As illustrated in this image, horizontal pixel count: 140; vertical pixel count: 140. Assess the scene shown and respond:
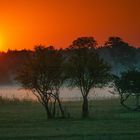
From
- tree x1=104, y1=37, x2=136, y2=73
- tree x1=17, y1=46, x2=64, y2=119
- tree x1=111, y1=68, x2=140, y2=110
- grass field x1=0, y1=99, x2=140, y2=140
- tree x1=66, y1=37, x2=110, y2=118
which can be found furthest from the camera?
tree x1=104, y1=37, x2=136, y2=73

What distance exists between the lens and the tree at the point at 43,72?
202 ft

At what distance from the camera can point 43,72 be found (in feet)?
202

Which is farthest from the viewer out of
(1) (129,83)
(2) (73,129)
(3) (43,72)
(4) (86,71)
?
(1) (129,83)

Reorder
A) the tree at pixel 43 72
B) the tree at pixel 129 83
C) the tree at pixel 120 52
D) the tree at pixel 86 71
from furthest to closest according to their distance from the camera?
the tree at pixel 120 52
the tree at pixel 129 83
the tree at pixel 86 71
the tree at pixel 43 72

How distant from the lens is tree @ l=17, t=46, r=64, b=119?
61469mm

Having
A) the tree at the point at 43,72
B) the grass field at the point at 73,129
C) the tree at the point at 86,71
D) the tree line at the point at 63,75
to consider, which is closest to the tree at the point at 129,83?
the tree line at the point at 63,75

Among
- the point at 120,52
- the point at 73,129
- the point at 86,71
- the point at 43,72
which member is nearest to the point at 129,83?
the point at 86,71

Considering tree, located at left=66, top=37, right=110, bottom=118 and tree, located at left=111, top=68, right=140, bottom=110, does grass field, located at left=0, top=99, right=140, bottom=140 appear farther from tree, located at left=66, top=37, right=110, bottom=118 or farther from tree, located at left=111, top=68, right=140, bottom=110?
tree, located at left=111, top=68, right=140, bottom=110

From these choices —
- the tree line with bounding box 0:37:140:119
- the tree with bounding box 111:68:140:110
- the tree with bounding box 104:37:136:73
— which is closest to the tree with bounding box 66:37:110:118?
the tree line with bounding box 0:37:140:119

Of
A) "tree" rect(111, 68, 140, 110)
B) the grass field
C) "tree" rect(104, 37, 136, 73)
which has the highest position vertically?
"tree" rect(104, 37, 136, 73)

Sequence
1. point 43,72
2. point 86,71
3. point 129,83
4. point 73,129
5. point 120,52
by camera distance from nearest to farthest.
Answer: point 73,129, point 43,72, point 86,71, point 129,83, point 120,52

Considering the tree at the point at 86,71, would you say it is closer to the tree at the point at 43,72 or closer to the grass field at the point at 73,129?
the tree at the point at 43,72

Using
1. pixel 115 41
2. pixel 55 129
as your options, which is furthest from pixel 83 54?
pixel 115 41

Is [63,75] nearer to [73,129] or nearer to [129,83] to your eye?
[129,83]
